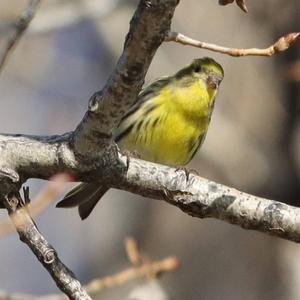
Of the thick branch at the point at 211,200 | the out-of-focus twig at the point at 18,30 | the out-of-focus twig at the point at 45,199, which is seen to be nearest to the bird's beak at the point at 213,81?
the thick branch at the point at 211,200

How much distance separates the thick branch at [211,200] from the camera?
9.51 ft

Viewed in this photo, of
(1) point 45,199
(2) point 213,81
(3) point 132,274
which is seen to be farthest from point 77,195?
(1) point 45,199

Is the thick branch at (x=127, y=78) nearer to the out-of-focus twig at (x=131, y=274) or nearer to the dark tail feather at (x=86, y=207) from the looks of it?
the out-of-focus twig at (x=131, y=274)

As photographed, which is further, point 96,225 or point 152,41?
point 96,225

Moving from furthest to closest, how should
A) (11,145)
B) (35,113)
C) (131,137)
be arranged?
(35,113) < (131,137) < (11,145)

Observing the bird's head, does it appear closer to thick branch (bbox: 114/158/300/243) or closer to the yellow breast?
the yellow breast

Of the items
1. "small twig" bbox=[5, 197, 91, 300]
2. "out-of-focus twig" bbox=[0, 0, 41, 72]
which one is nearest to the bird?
"small twig" bbox=[5, 197, 91, 300]

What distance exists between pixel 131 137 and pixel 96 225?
254 centimetres

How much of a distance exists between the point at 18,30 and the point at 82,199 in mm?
1930

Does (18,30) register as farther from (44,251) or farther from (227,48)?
(44,251)

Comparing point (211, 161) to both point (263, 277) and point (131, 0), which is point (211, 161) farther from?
point (131, 0)

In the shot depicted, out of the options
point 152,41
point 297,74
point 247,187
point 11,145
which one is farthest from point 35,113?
point 152,41

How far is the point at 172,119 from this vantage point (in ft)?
15.4

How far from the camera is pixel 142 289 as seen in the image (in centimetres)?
420
